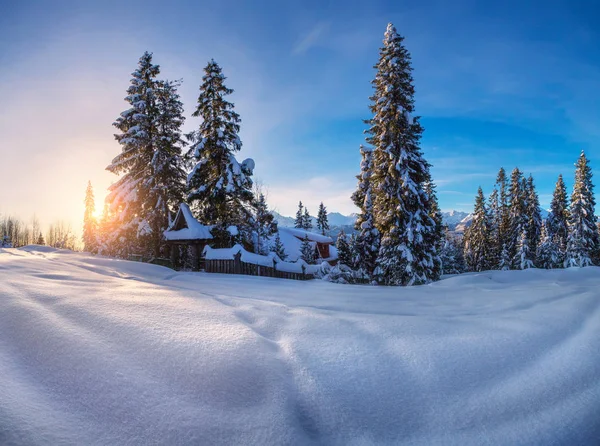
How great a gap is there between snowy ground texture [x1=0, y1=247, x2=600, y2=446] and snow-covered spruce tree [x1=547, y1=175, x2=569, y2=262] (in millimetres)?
50597

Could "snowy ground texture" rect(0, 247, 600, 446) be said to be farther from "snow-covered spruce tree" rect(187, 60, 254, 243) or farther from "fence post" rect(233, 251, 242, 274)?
"snow-covered spruce tree" rect(187, 60, 254, 243)

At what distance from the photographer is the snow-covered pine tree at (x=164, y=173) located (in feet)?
59.9

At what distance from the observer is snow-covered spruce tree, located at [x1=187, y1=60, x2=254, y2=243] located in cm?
1702

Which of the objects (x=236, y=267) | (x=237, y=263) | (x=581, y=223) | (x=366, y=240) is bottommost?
(x=236, y=267)

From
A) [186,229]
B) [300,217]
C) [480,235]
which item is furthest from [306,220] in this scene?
[186,229]

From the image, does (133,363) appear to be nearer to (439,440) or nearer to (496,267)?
(439,440)

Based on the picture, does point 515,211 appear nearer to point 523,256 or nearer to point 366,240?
point 523,256

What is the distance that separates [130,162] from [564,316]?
21.5m

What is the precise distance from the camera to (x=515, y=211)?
128 feet

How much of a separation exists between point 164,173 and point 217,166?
4.09m

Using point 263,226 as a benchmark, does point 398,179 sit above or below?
above

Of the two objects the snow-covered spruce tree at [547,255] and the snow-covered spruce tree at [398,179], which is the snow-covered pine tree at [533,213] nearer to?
the snow-covered spruce tree at [547,255]

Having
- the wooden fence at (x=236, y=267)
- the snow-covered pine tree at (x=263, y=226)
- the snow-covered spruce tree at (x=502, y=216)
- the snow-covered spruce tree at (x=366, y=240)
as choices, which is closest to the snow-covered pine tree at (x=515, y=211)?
the snow-covered spruce tree at (x=502, y=216)

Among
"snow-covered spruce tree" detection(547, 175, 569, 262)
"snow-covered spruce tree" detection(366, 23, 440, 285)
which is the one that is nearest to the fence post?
"snow-covered spruce tree" detection(366, 23, 440, 285)
